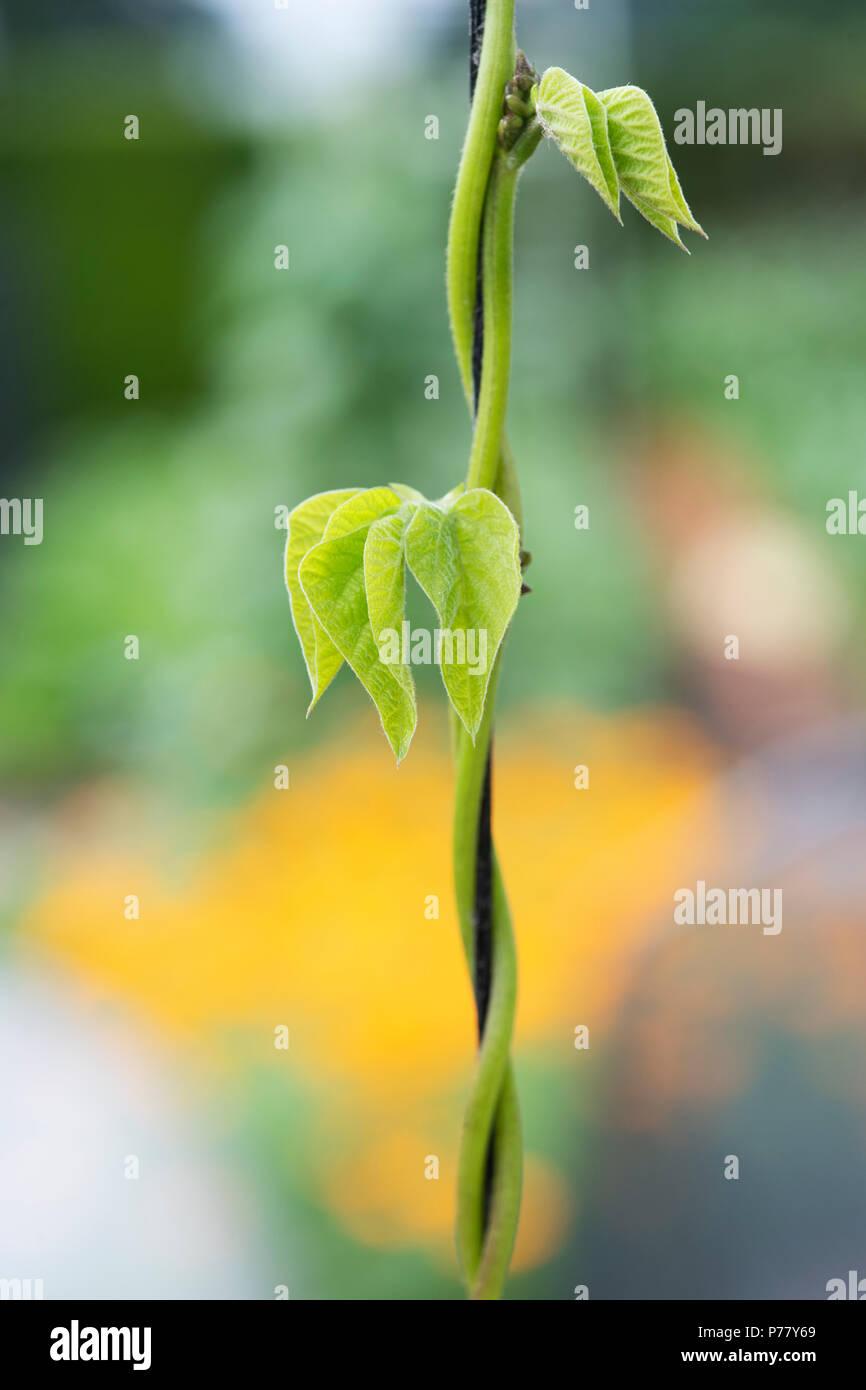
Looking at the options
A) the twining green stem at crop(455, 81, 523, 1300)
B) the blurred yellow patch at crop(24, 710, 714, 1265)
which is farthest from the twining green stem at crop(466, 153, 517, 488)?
the blurred yellow patch at crop(24, 710, 714, 1265)

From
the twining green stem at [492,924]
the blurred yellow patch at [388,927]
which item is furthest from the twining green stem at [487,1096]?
the blurred yellow patch at [388,927]

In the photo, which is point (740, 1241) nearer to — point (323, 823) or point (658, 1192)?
point (658, 1192)

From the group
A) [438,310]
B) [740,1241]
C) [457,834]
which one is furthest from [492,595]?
[438,310]

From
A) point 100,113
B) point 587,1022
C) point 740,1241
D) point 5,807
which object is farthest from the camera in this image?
point 100,113

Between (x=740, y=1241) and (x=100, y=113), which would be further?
(x=100, y=113)

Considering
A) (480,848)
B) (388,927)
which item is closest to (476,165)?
(480,848)

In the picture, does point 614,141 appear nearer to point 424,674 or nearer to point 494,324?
point 494,324

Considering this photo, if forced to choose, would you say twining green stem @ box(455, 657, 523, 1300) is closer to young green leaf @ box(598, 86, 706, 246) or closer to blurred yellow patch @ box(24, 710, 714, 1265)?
young green leaf @ box(598, 86, 706, 246)
